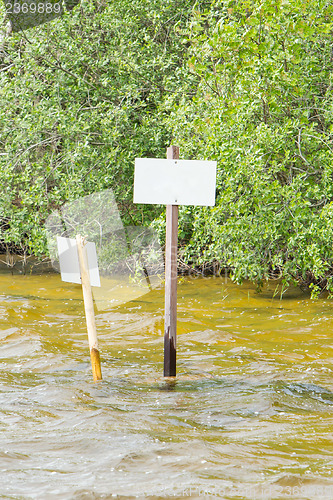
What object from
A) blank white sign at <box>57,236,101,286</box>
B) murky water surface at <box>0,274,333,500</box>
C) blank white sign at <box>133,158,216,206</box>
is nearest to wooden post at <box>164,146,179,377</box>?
blank white sign at <box>133,158,216,206</box>

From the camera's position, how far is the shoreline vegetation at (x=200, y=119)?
7.57 meters

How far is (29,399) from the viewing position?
4.68m

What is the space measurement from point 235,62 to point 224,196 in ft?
6.04

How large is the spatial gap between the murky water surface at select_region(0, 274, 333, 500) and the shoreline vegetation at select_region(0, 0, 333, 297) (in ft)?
4.30

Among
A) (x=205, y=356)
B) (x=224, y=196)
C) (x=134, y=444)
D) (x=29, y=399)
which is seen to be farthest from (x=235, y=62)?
(x=134, y=444)

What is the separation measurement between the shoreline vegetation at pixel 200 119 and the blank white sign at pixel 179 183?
2.93 metres

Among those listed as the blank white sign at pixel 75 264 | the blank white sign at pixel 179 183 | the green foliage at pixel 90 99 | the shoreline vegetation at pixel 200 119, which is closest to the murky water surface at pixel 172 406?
the blank white sign at pixel 75 264

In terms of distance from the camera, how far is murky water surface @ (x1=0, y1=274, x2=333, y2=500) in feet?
9.59

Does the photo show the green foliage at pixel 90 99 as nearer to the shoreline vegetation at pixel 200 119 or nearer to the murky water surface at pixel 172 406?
the shoreline vegetation at pixel 200 119

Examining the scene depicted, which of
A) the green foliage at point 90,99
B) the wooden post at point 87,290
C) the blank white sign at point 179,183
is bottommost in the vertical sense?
the wooden post at point 87,290

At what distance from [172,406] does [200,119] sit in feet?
17.7

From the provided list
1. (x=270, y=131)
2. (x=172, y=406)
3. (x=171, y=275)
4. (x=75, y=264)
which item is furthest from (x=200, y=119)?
(x=172, y=406)

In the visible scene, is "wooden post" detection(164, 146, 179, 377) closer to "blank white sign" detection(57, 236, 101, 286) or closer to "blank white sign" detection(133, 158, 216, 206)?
"blank white sign" detection(133, 158, 216, 206)

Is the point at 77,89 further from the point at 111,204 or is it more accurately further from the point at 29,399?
the point at 29,399
